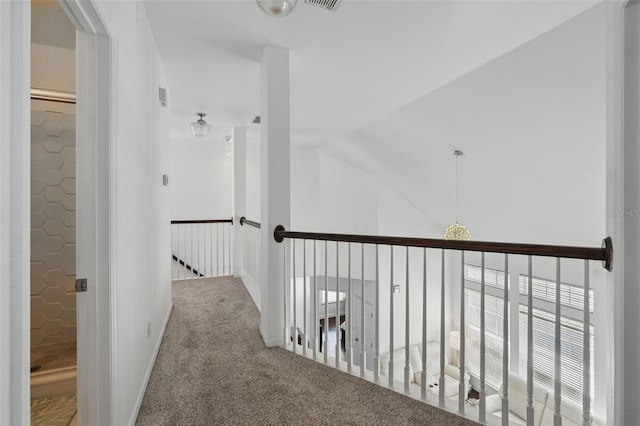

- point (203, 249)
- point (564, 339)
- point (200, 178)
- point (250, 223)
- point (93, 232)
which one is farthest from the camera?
point (200, 178)

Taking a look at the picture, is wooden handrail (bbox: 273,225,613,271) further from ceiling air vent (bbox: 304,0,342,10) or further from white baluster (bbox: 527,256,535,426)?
ceiling air vent (bbox: 304,0,342,10)

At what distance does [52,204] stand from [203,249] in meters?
3.35

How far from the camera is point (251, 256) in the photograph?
13.3 feet

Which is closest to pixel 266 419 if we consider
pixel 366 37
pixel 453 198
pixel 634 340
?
pixel 634 340

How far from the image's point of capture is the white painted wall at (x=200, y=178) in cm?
586

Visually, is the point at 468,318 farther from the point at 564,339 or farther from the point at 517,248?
the point at 517,248

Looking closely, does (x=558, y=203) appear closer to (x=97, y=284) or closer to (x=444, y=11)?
(x=444, y=11)

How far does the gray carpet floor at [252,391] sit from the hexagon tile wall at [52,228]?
79 centimetres

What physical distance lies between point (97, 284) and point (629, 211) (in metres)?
2.04

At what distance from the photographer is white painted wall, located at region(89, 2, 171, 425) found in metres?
1.38

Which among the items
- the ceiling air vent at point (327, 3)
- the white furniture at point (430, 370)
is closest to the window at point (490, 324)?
the white furniture at point (430, 370)
